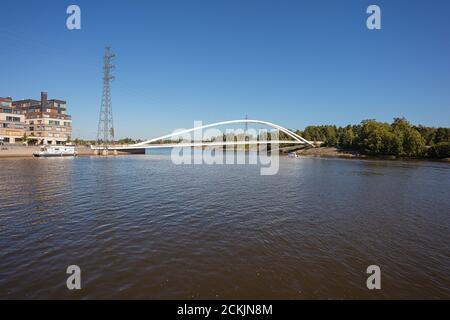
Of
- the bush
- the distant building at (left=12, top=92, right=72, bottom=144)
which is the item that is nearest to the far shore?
the bush

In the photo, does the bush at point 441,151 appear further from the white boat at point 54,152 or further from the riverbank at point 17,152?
the riverbank at point 17,152

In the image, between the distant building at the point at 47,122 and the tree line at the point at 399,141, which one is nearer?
the tree line at the point at 399,141

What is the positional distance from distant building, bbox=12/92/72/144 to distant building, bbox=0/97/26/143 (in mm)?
3442

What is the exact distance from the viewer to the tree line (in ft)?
275

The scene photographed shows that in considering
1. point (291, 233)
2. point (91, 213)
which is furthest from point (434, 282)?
point (91, 213)

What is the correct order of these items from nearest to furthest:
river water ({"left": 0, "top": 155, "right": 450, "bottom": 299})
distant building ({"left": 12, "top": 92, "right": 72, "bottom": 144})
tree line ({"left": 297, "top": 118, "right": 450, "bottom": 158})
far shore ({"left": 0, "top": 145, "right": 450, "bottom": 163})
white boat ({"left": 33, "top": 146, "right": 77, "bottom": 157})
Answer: river water ({"left": 0, "top": 155, "right": 450, "bottom": 299})
far shore ({"left": 0, "top": 145, "right": 450, "bottom": 163})
white boat ({"left": 33, "top": 146, "right": 77, "bottom": 157})
tree line ({"left": 297, "top": 118, "right": 450, "bottom": 158})
distant building ({"left": 12, "top": 92, "right": 72, "bottom": 144})

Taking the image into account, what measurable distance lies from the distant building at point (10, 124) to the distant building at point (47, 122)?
344 centimetres

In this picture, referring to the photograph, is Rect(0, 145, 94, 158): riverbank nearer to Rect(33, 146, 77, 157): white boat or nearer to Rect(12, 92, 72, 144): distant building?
Rect(33, 146, 77, 157): white boat

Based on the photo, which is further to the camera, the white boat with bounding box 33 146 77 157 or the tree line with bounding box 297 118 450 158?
the tree line with bounding box 297 118 450 158

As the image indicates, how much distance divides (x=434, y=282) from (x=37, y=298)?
1090cm

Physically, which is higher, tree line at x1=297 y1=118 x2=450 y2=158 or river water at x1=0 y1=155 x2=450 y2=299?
tree line at x1=297 y1=118 x2=450 y2=158

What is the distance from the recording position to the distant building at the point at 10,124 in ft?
282

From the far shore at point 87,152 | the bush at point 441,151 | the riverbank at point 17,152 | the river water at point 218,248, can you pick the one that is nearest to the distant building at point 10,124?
the far shore at point 87,152
